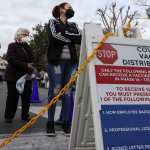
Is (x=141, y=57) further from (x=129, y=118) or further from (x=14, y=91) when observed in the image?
(x=14, y=91)

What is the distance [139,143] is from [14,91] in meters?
4.65

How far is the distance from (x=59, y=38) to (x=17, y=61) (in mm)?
2213

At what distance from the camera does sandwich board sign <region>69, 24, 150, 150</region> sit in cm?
531

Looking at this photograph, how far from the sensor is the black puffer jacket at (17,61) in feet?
31.1

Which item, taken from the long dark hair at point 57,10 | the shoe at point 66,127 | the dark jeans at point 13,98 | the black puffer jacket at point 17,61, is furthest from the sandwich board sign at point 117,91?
the dark jeans at point 13,98

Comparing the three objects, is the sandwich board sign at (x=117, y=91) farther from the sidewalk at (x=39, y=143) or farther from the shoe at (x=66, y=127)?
the shoe at (x=66, y=127)

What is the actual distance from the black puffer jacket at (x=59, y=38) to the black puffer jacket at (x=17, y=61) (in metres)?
2.02

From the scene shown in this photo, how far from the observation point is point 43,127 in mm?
8930

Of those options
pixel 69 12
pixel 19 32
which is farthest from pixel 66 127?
pixel 19 32

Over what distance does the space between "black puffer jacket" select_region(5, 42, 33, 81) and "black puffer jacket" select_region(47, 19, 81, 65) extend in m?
2.02

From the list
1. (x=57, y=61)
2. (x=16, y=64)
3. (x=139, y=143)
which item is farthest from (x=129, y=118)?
(x=16, y=64)

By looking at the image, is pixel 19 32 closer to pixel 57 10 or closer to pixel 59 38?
pixel 57 10

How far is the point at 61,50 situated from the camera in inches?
295

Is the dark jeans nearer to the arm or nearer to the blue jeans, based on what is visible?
the blue jeans
